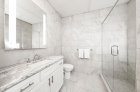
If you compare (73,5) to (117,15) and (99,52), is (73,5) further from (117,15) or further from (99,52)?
(99,52)

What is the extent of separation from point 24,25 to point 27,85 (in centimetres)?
106

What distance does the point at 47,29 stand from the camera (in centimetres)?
165

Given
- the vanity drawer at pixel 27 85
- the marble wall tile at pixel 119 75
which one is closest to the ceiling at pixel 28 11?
the vanity drawer at pixel 27 85

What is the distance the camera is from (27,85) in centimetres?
58

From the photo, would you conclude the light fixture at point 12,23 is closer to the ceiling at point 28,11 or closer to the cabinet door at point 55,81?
the ceiling at point 28,11

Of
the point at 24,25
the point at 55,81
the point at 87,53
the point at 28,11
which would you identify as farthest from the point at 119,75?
the point at 28,11

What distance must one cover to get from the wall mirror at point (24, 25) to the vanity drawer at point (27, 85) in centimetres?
63

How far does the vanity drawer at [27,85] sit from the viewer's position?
0.49m

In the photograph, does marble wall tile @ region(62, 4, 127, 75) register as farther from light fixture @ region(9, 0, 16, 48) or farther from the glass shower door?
light fixture @ region(9, 0, 16, 48)

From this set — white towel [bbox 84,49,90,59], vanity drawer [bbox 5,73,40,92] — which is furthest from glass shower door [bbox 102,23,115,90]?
vanity drawer [bbox 5,73,40,92]

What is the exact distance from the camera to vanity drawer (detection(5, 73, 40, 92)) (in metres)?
0.49

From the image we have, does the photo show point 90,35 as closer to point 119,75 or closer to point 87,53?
point 87,53

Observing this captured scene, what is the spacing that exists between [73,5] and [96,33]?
125 cm

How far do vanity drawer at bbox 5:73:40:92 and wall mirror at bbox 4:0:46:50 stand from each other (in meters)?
0.63
